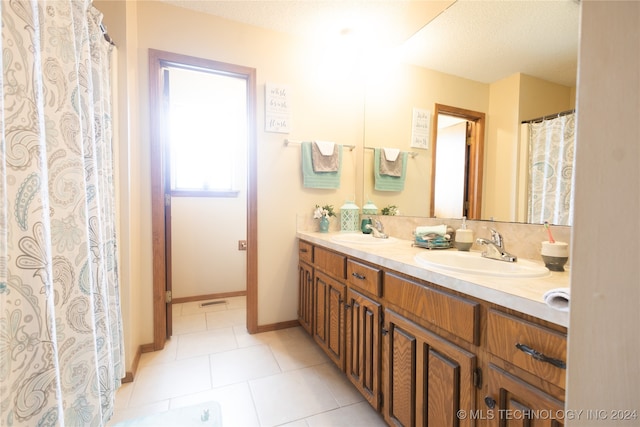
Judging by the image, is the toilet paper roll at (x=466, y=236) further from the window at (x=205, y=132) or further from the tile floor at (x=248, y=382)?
the window at (x=205, y=132)

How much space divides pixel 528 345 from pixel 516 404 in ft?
0.56

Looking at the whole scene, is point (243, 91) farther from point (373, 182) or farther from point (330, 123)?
point (373, 182)

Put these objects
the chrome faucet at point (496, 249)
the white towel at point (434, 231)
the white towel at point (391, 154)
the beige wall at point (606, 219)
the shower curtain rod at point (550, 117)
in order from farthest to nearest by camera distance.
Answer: the white towel at point (391, 154), the white towel at point (434, 231), the chrome faucet at point (496, 249), the shower curtain rod at point (550, 117), the beige wall at point (606, 219)

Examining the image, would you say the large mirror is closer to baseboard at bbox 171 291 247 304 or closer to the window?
the window

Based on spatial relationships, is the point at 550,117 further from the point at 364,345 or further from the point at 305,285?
the point at 305,285

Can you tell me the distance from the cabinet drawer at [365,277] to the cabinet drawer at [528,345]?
0.50 meters

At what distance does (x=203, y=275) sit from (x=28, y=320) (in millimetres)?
2262

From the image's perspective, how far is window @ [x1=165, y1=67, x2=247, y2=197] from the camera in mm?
2793

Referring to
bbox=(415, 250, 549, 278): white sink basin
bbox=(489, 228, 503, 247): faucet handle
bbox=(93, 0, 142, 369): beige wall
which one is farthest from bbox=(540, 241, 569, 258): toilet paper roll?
bbox=(93, 0, 142, 369): beige wall

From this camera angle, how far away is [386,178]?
2096 millimetres

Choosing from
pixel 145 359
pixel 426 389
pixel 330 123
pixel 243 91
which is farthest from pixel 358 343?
pixel 243 91

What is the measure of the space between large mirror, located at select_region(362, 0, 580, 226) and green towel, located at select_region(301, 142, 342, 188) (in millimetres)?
521

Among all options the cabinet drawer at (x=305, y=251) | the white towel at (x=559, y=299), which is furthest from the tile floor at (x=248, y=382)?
the white towel at (x=559, y=299)

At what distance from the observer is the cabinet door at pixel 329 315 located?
1.52 meters
